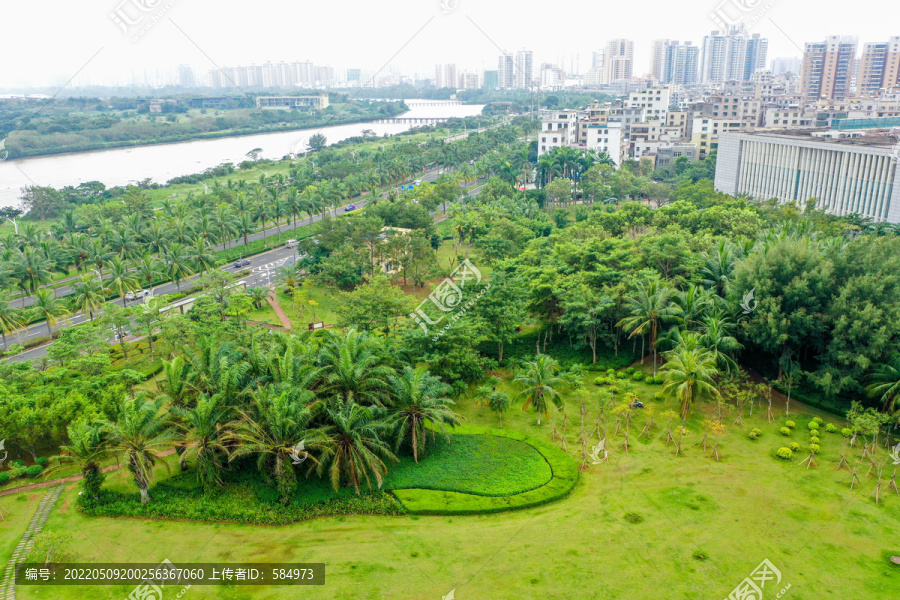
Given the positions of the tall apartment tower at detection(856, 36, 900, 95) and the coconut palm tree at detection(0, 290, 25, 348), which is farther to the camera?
the tall apartment tower at detection(856, 36, 900, 95)

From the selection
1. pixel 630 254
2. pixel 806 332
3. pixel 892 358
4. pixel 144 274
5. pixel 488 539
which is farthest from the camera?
pixel 144 274

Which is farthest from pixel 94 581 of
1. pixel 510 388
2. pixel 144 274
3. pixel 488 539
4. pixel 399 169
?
pixel 399 169

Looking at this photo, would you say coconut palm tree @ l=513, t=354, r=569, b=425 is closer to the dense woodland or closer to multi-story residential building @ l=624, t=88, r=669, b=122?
the dense woodland

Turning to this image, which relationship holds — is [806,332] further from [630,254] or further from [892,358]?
[630,254]

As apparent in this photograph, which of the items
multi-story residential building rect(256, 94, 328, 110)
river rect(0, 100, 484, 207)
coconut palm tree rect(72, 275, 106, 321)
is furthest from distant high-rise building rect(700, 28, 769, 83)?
coconut palm tree rect(72, 275, 106, 321)

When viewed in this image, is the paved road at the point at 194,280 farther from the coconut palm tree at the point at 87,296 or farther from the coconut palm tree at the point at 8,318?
the coconut palm tree at the point at 8,318

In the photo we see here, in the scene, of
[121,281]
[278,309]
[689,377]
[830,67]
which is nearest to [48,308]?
[121,281]

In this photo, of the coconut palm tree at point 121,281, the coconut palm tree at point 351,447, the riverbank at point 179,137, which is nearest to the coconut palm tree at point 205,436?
the coconut palm tree at point 351,447
